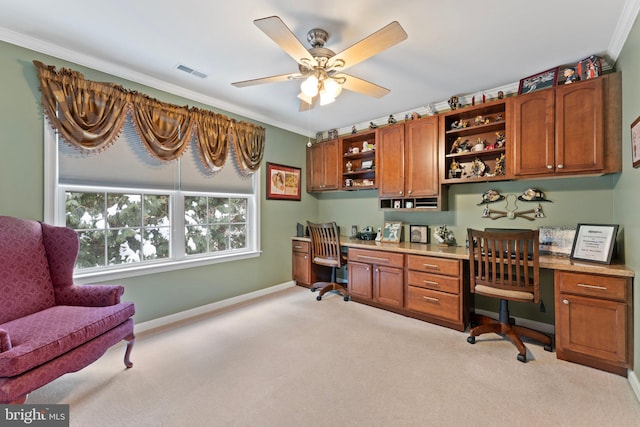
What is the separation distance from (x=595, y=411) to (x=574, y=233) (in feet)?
5.16

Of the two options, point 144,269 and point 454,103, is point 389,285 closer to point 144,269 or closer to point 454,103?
point 454,103

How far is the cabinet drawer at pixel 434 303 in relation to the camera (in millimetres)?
2758

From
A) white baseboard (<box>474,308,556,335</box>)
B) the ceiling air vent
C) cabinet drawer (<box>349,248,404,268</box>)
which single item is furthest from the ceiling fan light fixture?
white baseboard (<box>474,308,556,335</box>)

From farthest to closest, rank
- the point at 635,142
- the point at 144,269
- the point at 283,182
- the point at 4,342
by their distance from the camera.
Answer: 1. the point at 283,182
2. the point at 144,269
3. the point at 635,142
4. the point at 4,342

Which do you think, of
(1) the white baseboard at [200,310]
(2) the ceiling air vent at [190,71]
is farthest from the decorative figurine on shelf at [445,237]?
(2) the ceiling air vent at [190,71]

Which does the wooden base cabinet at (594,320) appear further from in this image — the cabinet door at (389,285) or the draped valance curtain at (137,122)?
the draped valance curtain at (137,122)

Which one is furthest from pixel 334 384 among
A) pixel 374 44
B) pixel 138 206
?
pixel 138 206

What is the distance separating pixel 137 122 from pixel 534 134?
382 centimetres

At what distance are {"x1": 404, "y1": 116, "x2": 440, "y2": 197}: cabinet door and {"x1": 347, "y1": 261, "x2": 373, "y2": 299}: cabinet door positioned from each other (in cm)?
110

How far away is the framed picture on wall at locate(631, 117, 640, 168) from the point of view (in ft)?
5.79

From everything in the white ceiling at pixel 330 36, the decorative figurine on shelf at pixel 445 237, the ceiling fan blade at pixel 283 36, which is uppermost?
the white ceiling at pixel 330 36

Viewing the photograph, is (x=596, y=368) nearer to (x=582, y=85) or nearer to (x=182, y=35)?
(x=582, y=85)

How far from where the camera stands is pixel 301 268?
4246mm

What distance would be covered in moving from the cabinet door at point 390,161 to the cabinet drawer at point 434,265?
901mm
